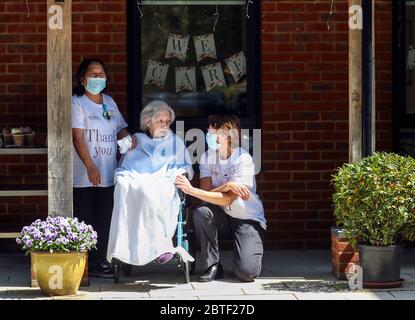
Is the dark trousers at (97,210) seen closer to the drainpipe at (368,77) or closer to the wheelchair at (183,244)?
the wheelchair at (183,244)

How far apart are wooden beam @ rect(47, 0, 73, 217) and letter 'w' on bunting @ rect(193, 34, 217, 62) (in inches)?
81.9

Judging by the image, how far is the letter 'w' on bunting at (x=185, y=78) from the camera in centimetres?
984

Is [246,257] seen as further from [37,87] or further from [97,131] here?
[37,87]

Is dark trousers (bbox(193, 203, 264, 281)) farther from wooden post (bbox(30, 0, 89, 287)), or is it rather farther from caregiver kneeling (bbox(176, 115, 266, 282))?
wooden post (bbox(30, 0, 89, 287))

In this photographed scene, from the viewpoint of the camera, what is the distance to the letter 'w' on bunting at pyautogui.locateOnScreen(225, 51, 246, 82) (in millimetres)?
9875

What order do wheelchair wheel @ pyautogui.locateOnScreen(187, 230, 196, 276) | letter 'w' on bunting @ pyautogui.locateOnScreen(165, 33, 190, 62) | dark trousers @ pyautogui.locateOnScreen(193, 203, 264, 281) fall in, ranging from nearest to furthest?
dark trousers @ pyautogui.locateOnScreen(193, 203, 264, 281) < wheelchair wheel @ pyautogui.locateOnScreen(187, 230, 196, 276) < letter 'w' on bunting @ pyautogui.locateOnScreen(165, 33, 190, 62)

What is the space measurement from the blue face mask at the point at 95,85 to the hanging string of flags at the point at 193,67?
132cm

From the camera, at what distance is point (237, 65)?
989 cm

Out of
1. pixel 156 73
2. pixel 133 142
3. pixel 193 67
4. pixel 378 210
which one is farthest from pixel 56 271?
pixel 193 67

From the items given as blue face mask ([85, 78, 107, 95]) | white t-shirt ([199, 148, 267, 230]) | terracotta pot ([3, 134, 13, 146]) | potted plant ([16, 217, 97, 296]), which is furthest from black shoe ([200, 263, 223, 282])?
terracotta pot ([3, 134, 13, 146])

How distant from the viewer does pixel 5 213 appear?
9.66 m

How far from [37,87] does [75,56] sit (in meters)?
0.46

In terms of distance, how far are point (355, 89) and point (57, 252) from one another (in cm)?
271

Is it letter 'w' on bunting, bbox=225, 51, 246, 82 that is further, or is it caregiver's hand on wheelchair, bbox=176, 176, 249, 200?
letter 'w' on bunting, bbox=225, 51, 246, 82
